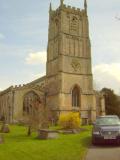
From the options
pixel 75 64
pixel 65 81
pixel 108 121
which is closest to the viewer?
pixel 108 121

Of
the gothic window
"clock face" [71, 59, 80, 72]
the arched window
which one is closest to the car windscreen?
the gothic window

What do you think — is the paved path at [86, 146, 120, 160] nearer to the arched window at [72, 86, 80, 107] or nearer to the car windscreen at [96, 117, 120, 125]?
the car windscreen at [96, 117, 120, 125]

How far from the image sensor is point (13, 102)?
2208 inches

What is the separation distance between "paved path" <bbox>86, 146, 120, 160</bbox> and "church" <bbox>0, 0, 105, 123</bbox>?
1567 inches

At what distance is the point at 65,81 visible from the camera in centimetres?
5875

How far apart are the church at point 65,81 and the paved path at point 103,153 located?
131 ft

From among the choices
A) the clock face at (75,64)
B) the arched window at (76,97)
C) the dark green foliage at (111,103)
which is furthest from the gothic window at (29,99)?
the dark green foliage at (111,103)

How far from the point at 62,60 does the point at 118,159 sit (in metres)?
46.3

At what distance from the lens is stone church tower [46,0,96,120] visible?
5850 centimetres

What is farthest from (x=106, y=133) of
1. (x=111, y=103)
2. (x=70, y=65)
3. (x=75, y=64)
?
(x=111, y=103)

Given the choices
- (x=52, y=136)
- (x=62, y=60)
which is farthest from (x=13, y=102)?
(x=52, y=136)

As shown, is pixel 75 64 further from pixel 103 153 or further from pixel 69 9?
pixel 103 153

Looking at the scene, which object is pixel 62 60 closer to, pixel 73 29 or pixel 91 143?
pixel 73 29

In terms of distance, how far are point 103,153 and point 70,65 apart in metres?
45.7
